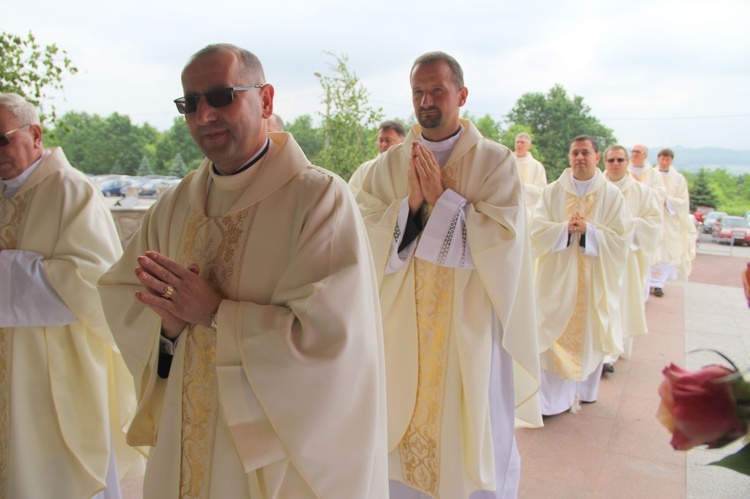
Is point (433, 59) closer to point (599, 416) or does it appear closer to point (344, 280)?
point (344, 280)

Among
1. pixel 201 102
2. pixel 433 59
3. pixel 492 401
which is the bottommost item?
pixel 492 401

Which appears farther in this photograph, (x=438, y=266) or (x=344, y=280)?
(x=438, y=266)

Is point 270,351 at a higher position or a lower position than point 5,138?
lower

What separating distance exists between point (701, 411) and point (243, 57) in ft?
5.56

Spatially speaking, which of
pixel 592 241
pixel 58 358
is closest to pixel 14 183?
pixel 58 358

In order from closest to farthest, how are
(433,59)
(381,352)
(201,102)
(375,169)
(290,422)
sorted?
(290,422), (201,102), (381,352), (433,59), (375,169)

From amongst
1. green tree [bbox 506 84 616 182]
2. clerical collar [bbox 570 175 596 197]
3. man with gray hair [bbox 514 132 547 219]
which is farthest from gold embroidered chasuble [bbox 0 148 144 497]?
green tree [bbox 506 84 616 182]

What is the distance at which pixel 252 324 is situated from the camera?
1771 mm

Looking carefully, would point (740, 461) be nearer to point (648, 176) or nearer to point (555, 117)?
point (648, 176)

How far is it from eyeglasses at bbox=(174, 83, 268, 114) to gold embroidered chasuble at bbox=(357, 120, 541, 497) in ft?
4.68

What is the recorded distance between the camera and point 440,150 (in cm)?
325

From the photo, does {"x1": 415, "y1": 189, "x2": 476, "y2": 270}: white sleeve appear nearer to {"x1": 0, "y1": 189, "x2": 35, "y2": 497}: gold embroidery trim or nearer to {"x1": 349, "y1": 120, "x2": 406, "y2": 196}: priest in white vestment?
{"x1": 0, "y1": 189, "x2": 35, "y2": 497}: gold embroidery trim

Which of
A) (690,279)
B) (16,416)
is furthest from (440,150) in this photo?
(690,279)

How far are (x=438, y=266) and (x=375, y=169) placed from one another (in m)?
0.73
